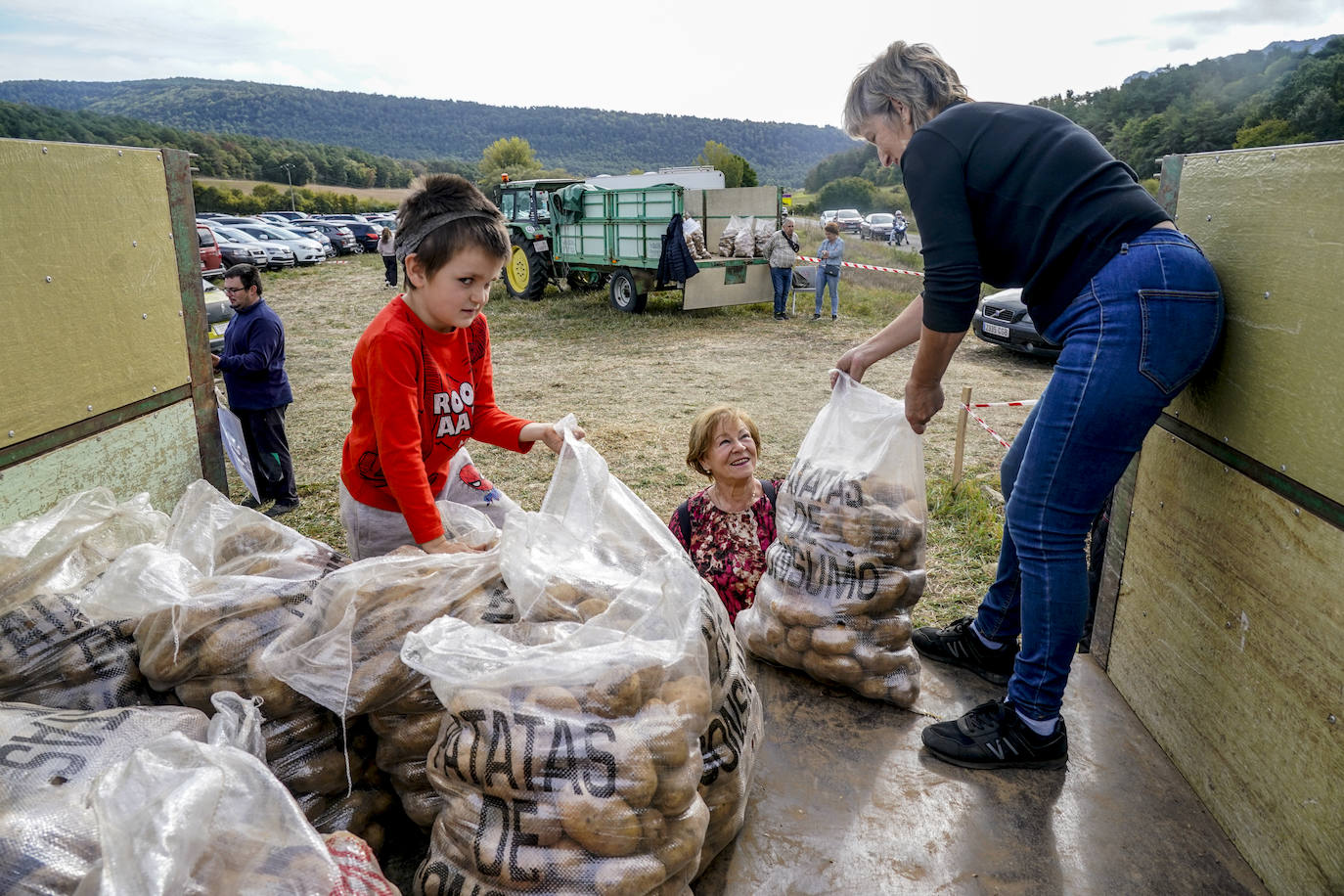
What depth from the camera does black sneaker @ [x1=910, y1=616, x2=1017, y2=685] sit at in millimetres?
2225

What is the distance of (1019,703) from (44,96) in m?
153

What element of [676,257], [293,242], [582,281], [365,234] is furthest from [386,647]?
[365,234]

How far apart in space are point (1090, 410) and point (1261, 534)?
39 centimetres

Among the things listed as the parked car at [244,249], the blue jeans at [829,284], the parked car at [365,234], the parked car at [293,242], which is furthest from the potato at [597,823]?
the parked car at [365,234]

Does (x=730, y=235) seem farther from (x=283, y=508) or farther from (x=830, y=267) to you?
(x=283, y=508)

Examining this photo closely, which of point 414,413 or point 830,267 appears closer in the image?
point 414,413

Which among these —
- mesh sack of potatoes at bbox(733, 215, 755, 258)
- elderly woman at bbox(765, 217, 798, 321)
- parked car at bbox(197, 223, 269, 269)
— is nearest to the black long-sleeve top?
elderly woman at bbox(765, 217, 798, 321)

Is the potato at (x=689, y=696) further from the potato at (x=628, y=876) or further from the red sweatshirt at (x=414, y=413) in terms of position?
the red sweatshirt at (x=414, y=413)

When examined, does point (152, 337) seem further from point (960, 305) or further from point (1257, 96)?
point (1257, 96)

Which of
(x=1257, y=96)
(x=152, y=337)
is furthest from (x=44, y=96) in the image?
(x=152, y=337)

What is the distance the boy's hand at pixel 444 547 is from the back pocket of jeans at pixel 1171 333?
1434mm

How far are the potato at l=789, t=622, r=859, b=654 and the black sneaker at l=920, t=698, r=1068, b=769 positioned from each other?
0.30 metres

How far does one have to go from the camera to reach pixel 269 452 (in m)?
4.62

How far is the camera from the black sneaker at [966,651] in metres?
2.22
